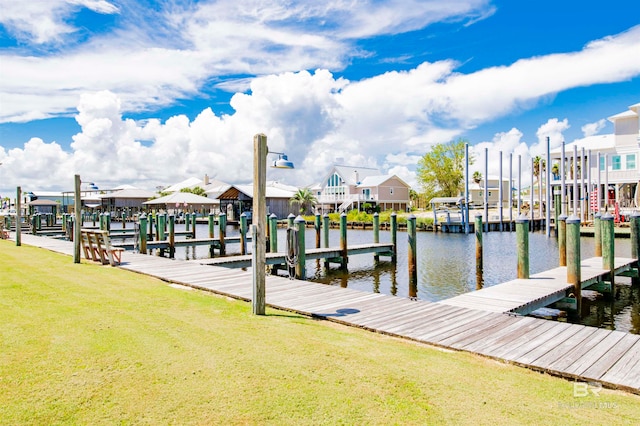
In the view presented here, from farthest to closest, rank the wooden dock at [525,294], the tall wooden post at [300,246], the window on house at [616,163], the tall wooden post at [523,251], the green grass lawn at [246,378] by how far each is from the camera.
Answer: the window on house at [616,163], the tall wooden post at [300,246], the tall wooden post at [523,251], the wooden dock at [525,294], the green grass lawn at [246,378]

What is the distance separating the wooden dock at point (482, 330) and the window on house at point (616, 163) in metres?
44.7

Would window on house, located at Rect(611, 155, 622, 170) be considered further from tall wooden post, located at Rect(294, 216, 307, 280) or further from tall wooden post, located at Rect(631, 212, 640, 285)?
tall wooden post, located at Rect(294, 216, 307, 280)

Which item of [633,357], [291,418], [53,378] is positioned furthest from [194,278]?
[633,357]

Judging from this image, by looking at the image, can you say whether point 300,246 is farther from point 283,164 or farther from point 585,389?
point 585,389

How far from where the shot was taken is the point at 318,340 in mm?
6320

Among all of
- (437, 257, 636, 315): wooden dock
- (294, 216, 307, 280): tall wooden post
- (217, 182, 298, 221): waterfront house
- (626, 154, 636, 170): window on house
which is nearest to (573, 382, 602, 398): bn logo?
(437, 257, 636, 315): wooden dock

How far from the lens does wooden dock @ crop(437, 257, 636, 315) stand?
9.39 m

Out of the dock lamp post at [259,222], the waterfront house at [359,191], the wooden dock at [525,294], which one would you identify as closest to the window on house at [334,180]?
the waterfront house at [359,191]

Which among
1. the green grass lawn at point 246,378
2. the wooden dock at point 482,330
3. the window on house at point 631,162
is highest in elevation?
the window on house at point 631,162

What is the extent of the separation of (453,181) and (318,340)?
70.0 meters

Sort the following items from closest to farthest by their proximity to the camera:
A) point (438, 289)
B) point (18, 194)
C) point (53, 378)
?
point (53, 378), point (438, 289), point (18, 194)

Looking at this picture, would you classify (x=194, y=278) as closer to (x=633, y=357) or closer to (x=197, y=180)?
(x=633, y=357)

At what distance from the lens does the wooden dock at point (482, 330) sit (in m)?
5.72

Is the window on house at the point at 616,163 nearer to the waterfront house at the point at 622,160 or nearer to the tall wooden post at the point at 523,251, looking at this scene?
the waterfront house at the point at 622,160
